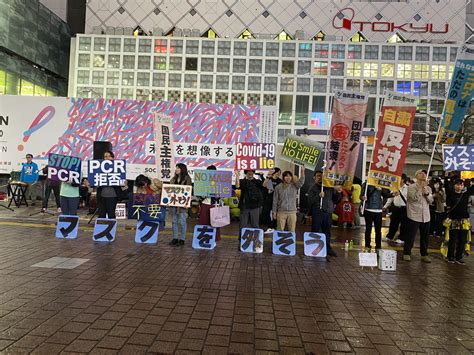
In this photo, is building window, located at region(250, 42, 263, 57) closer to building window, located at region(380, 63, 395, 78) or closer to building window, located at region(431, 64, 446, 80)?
building window, located at region(380, 63, 395, 78)

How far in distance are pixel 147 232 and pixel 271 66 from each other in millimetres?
34654

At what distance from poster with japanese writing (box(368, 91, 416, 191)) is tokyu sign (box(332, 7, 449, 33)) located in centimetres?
3910

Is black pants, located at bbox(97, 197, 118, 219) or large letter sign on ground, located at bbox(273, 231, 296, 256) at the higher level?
black pants, located at bbox(97, 197, 118, 219)

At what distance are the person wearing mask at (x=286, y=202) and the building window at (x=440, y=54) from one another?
39029 mm

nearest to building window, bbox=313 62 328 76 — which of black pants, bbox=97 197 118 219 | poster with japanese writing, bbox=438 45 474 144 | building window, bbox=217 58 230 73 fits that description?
building window, bbox=217 58 230 73

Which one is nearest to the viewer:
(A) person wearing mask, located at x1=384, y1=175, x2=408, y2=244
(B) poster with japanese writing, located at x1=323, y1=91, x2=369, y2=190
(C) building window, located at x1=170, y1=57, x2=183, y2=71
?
(B) poster with japanese writing, located at x1=323, y1=91, x2=369, y2=190

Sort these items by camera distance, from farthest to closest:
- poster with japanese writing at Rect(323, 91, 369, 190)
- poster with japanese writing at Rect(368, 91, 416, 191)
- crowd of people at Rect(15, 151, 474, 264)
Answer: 1. poster with japanese writing at Rect(323, 91, 369, 190)
2. crowd of people at Rect(15, 151, 474, 264)
3. poster with japanese writing at Rect(368, 91, 416, 191)

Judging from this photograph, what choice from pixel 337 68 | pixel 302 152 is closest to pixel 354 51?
pixel 337 68

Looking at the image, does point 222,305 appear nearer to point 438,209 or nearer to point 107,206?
point 107,206

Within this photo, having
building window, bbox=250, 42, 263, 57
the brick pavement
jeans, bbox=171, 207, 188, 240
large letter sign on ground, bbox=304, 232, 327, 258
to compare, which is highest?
building window, bbox=250, 42, 263, 57

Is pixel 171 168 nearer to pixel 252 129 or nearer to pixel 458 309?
pixel 252 129

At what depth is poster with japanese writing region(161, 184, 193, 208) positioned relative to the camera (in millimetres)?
8125

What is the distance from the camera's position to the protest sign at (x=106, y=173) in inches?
339

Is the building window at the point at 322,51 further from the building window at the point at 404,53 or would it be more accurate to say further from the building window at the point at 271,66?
the building window at the point at 404,53
